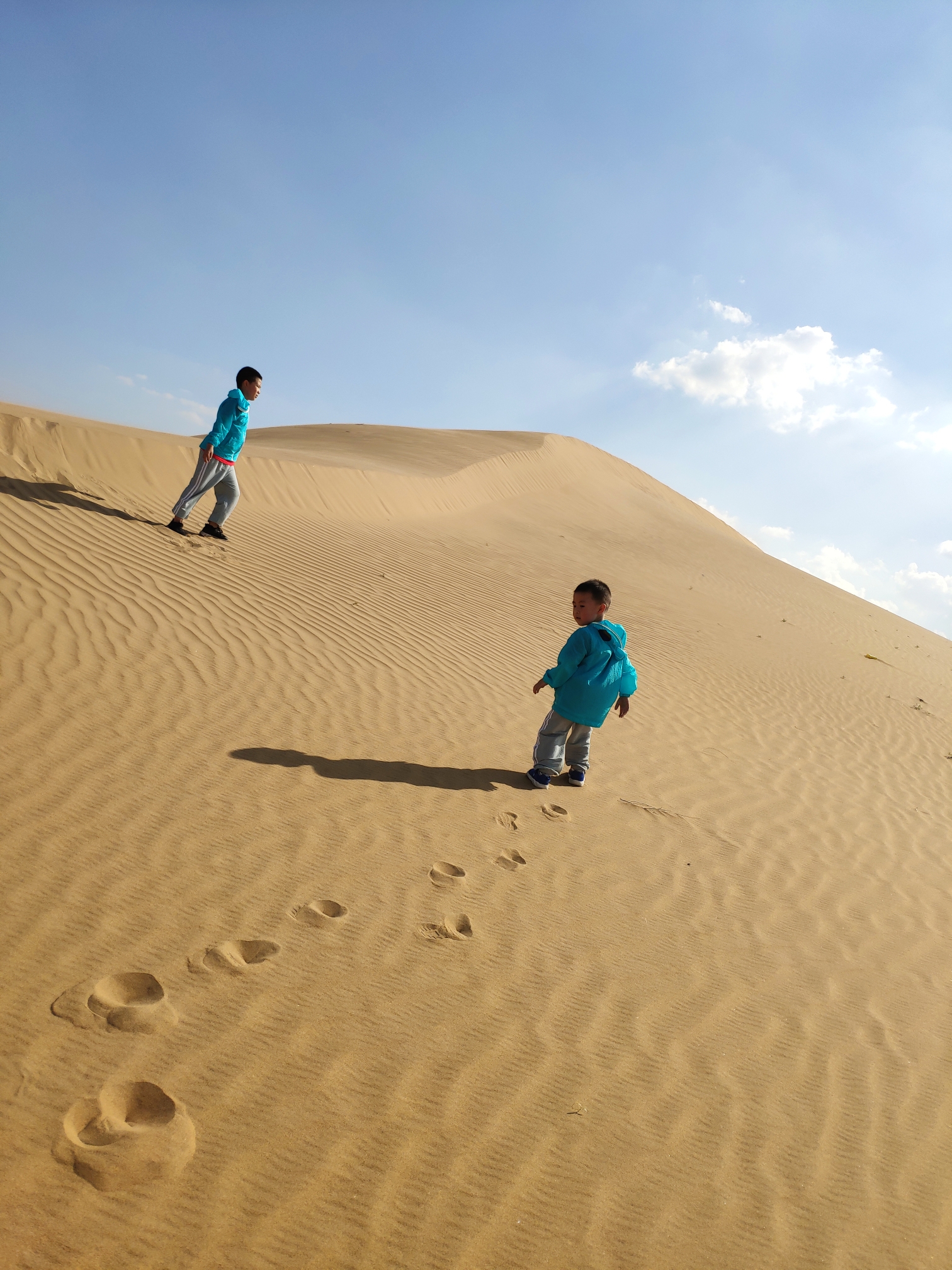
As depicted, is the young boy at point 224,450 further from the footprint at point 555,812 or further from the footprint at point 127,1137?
the footprint at point 127,1137

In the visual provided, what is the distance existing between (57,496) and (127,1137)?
324 inches

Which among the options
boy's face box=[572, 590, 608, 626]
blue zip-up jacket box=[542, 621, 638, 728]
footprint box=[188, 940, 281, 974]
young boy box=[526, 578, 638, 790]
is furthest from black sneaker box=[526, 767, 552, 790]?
footprint box=[188, 940, 281, 974]

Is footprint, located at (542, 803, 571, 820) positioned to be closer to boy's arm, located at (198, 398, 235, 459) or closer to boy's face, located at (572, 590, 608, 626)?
boy's face, located at (572, 590, 608, 626)

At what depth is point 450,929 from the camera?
10.5ft

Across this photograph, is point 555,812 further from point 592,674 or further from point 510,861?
point 592,674

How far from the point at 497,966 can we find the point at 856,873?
9.69ft

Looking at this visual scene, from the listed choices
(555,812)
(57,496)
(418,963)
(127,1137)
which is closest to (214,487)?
(57,496)

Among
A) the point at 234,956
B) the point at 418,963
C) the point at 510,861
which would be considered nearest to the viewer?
the point at 234,956

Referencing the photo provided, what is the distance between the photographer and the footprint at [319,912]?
10.1 feet

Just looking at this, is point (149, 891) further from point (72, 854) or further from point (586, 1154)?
point (586, 1154)

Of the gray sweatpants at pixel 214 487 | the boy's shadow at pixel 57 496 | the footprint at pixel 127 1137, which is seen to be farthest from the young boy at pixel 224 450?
the footprint at pixel 127 1137

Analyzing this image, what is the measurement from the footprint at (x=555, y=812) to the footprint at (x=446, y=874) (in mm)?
978

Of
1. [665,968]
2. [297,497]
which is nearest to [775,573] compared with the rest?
[297,497]

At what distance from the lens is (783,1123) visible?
251 centimetres
